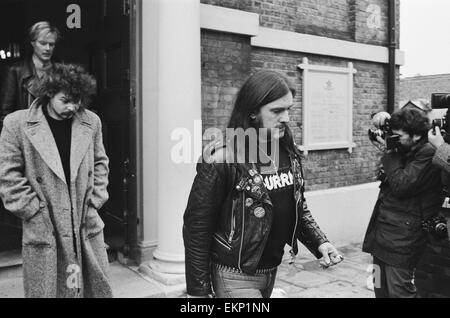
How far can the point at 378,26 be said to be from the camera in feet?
26.9

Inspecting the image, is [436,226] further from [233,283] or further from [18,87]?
[18,87]

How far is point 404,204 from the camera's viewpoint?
389 centimetres

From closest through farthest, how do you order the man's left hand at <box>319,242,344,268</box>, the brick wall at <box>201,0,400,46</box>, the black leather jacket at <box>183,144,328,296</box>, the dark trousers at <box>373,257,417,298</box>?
the black leather jacket at <box>183,144,328,296</box>
the man's left hand at <box>319,242,344,268</box>
the dark trousers at <box>373,257,417,298</box>
the brick wall at <box>201,0,400,46</box>

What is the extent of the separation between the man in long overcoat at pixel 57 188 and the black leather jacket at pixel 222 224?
1.18 meters

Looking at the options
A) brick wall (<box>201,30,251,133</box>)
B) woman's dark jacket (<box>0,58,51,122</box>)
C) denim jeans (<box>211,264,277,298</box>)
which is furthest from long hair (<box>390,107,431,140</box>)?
woman's dark jacket (<box>0,58,51,122</box>)

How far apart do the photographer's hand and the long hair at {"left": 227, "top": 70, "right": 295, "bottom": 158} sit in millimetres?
1649

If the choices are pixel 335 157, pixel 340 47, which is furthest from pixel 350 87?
pixel 335 157

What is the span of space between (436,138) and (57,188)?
2629mm

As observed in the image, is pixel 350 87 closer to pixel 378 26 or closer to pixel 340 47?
pixel 340 47

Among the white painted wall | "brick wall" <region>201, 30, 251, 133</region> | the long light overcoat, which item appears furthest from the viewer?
the white painted wall

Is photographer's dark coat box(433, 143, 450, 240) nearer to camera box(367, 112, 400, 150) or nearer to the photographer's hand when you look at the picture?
the photographer's hand

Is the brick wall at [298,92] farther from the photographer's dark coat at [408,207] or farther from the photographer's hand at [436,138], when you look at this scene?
the photographer's hand at [436,138]

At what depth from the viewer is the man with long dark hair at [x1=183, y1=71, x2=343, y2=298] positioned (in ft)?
7.75

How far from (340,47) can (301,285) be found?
3.70 m
